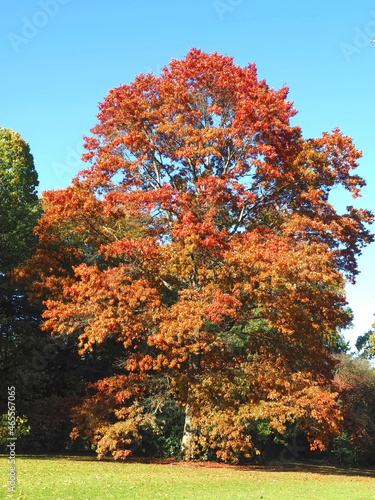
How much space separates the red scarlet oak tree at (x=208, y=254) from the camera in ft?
55.5

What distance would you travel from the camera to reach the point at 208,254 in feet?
62.1

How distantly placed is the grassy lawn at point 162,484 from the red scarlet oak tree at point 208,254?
155cm

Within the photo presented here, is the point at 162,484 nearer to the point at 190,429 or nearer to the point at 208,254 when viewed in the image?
the point at 190,429

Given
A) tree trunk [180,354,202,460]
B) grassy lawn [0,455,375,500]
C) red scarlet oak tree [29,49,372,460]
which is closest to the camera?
grassy lawn [0,455,375,500]

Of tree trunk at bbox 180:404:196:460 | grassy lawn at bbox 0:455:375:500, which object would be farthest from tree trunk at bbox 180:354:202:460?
grassy lawn at bbox 0:455:375:500

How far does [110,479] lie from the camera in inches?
529

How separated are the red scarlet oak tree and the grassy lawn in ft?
5.10

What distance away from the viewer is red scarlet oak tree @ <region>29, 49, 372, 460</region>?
55.5 ft

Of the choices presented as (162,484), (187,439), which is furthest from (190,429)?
(162,484)

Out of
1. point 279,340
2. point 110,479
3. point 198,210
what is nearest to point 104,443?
point 110,479

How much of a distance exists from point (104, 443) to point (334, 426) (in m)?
7.81

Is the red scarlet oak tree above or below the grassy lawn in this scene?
above

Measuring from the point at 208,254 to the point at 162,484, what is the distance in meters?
8.48

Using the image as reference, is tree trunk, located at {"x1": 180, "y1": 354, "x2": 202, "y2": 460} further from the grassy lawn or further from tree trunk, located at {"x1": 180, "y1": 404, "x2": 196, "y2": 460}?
the grassy lawn
